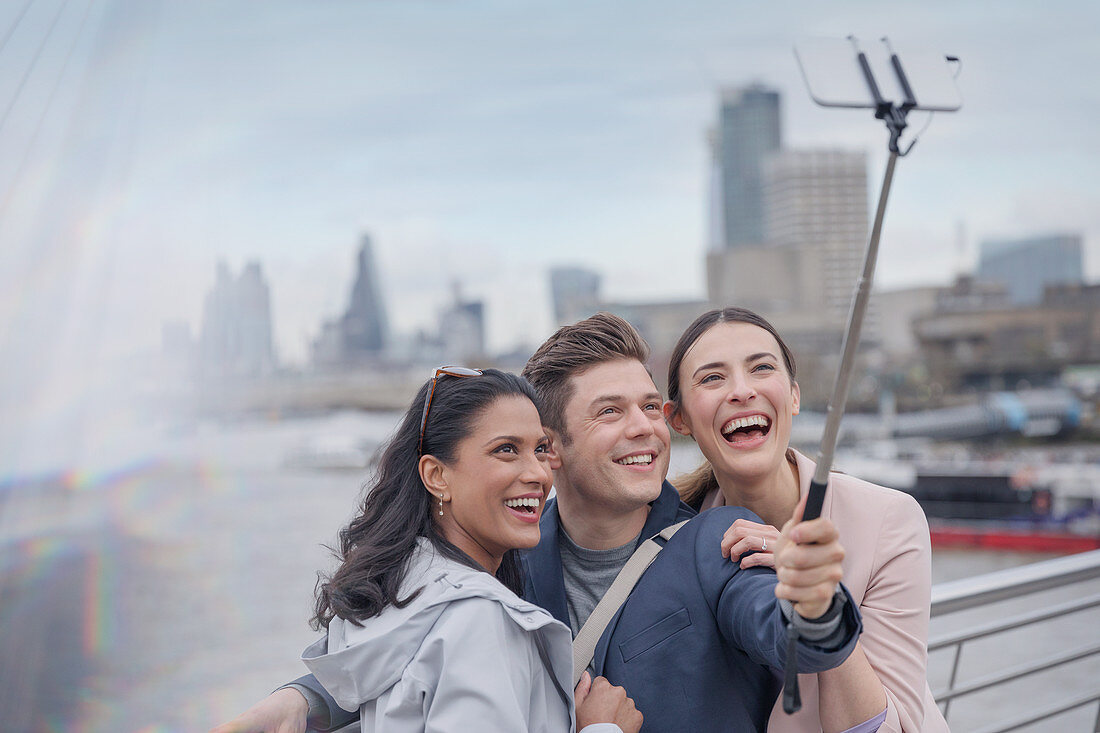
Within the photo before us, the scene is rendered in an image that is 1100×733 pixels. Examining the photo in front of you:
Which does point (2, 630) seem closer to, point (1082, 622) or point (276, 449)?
point (1082, 622)

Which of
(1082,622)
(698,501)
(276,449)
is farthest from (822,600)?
(276,449)

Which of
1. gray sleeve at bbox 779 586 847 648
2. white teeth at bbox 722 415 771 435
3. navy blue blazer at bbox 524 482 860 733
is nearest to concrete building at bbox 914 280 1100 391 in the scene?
white teeth at bbox 722 415 771 435

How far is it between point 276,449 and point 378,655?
211 ft

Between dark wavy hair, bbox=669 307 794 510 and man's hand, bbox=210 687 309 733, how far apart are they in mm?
972

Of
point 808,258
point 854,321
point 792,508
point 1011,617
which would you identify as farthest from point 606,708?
point 808,258

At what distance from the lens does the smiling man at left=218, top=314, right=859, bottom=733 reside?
1303 mm

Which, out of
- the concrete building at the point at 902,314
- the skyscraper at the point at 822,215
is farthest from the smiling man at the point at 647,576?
the concrete building at the point at 902,314

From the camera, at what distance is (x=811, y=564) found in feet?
4.01

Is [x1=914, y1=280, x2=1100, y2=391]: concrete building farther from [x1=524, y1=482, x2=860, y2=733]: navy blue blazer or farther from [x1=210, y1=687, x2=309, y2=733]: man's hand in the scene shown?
[x1=210, y1=687, x2=309, y2=733]: man's hand

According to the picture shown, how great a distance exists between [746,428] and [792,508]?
0.20 metres

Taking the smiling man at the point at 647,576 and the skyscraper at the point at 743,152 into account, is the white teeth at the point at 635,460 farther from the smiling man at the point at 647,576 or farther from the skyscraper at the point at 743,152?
the skyscraper at the point at 743,152

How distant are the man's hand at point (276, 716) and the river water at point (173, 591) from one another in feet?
44.2

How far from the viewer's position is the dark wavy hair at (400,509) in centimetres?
158

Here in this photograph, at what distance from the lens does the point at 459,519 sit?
169 cm
